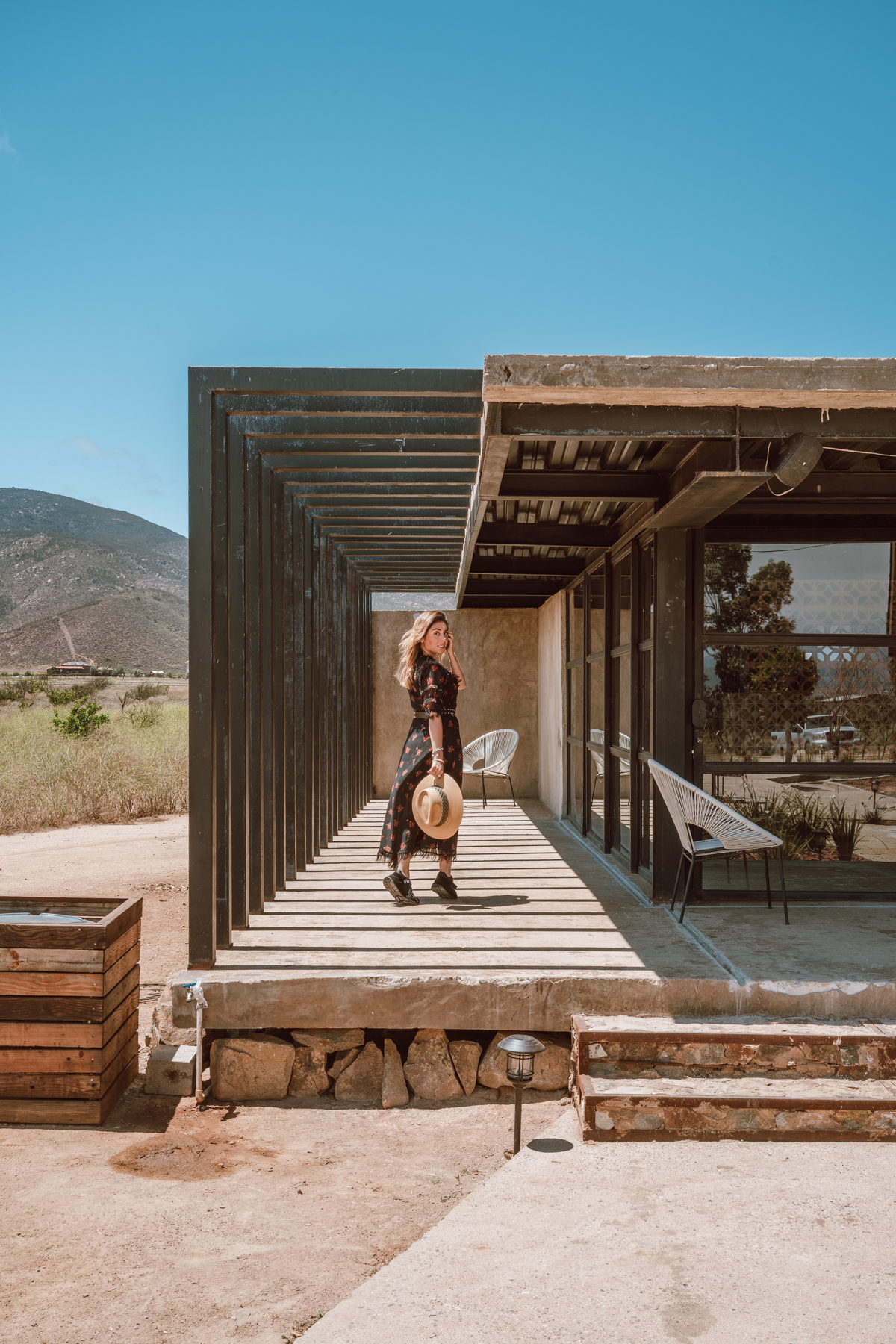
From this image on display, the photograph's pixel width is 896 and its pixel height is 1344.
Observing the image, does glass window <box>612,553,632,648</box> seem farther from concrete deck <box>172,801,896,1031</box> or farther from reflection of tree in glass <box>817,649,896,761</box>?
concrete deck <box>172,801,896,1031</box>

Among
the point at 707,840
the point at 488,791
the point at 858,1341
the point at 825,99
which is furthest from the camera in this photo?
the point at 825,99

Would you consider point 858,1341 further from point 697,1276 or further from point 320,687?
point 320,687

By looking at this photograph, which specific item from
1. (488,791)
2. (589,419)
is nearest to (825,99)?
(488,791)

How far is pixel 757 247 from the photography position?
107 ft

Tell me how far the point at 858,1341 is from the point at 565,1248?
0.69 metres

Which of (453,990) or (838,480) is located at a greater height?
(838,480)

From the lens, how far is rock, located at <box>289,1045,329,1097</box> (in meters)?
3.79

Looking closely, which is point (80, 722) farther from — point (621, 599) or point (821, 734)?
point (821, 734)

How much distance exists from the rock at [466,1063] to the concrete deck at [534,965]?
218mm

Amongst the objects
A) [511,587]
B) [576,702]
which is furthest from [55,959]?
[511,587]

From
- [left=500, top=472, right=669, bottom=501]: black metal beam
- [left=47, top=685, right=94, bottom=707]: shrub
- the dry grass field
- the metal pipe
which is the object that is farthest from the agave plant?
[left=47, top=685, right=94, bottom=707]: shrub

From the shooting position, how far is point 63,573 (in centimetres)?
8169

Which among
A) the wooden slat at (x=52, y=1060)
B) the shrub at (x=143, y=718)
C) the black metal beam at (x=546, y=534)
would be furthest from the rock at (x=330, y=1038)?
the shrub at (x=143, y=718)

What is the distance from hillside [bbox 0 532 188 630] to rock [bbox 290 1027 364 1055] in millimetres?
75252
